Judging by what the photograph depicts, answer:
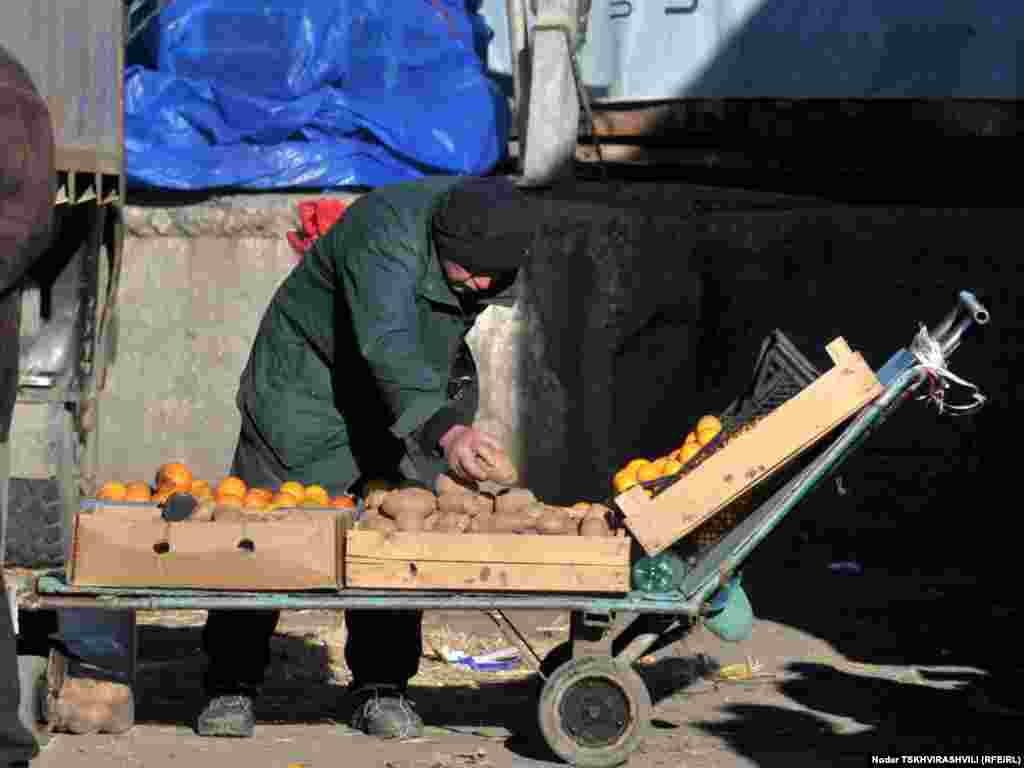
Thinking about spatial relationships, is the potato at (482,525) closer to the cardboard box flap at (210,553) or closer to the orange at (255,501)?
the cardboard box flap at (210,553)

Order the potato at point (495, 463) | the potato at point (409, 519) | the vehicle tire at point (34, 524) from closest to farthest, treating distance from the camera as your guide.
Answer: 1. the potato at point (495, 463)
2. the potato at point (409, 519)
3. the vehicle tire at point (34, 524)

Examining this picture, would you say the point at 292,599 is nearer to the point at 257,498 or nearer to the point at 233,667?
→ the point at 257,498

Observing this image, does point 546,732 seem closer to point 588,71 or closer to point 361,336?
point 361,336

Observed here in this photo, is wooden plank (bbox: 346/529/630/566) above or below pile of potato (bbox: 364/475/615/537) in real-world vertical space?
below

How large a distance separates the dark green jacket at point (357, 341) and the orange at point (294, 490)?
0.46 feet

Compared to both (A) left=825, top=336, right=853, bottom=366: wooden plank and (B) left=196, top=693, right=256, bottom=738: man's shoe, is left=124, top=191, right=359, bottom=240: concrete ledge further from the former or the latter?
(A) left=825, top=336, right=853, bottom=366: wooden plank

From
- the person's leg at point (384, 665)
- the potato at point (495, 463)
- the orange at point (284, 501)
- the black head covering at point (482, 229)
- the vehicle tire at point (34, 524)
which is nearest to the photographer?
the potato at point (495, 463)

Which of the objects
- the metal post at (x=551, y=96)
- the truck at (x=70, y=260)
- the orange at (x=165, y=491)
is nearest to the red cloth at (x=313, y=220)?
the truck at (x=70, y=260)

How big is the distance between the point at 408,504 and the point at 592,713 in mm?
801

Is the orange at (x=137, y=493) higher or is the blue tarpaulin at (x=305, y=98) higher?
the blue tarpaulin at (x=305, y=98)

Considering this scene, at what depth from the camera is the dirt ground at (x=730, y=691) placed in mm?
6293

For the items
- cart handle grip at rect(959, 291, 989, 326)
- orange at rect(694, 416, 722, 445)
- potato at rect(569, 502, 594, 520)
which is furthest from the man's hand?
cart handle grip at rect(959, 291, 989, 326)

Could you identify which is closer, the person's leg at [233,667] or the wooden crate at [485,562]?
the wooden crate at [485,562]

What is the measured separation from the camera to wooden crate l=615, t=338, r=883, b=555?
5934 mm
